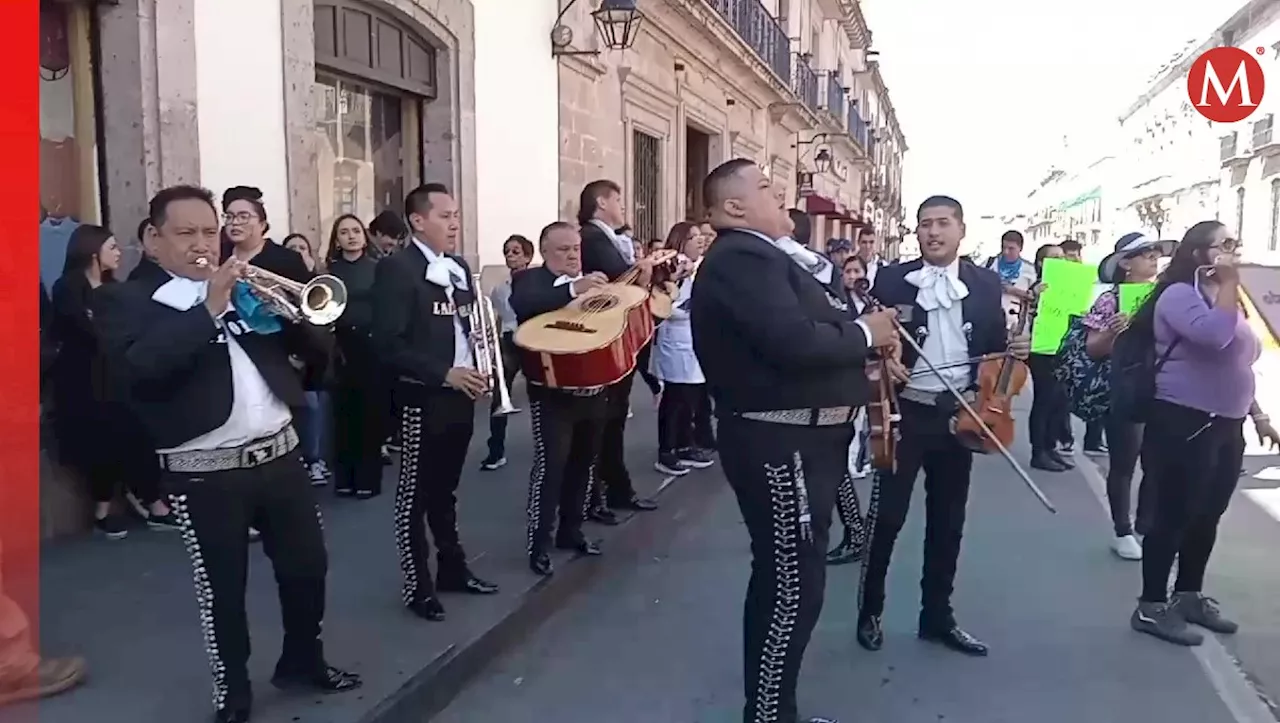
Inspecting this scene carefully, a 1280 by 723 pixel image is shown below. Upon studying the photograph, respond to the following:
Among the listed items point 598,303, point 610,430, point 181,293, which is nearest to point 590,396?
point 598,303

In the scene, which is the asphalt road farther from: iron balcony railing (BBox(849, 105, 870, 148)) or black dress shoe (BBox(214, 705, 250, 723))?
iron balcony railing (BBox(849, 105, 870, 148))

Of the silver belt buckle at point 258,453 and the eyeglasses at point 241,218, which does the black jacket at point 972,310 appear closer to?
the silver belt buckle at point 258,453

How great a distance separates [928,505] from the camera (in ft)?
15.0

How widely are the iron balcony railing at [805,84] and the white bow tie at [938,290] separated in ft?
66.2

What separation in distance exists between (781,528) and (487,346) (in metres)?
1.76

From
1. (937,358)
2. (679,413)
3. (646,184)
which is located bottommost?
(679,413)

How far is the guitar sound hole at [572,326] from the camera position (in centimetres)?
526

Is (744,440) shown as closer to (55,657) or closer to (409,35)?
(55,657)

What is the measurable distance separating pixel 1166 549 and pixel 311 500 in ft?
11.6

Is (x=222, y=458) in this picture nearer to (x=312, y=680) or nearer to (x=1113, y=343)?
(x=312, y=680)

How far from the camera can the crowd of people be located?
3.33 m

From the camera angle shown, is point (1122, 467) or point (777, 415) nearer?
point (777, 415)

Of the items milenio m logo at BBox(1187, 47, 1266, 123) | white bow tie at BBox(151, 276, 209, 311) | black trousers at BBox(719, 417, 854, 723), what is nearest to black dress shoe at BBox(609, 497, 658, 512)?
black trousers at BBox(719, 417, 854, 723)

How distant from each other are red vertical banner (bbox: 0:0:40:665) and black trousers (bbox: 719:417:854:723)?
88.7 inches
